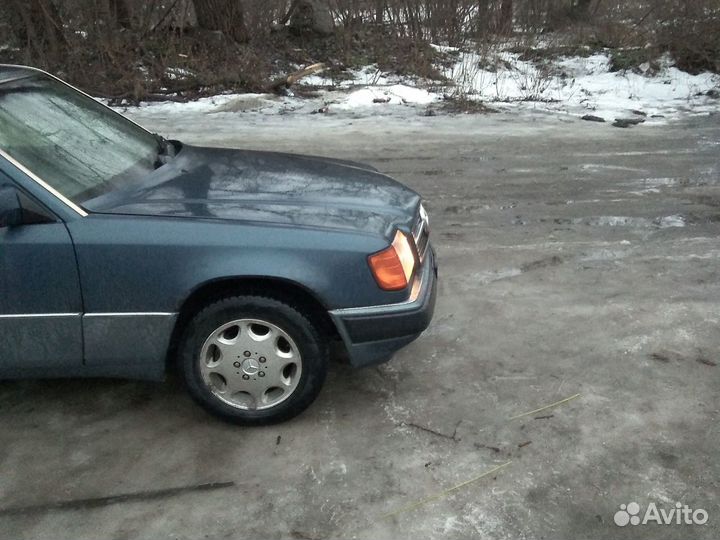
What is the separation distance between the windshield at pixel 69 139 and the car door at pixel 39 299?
25 centimetres

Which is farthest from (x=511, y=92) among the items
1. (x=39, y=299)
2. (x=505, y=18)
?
(x=39, y=299)

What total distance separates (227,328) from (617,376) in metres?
2.21

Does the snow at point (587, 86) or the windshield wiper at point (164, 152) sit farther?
the snow at point (587, 86)

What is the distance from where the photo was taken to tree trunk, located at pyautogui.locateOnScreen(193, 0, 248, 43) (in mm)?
15734

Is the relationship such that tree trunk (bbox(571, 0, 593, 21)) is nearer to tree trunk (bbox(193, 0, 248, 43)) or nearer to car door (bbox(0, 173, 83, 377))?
tree trunk (bbox(193, 0, 248, 43))

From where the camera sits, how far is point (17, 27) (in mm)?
A: 14367

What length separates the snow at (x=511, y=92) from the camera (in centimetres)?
1272

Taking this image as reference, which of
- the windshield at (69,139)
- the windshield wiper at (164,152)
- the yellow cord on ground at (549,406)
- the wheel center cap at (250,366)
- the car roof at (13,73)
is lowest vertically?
the yellow cord on ground at (549,406)

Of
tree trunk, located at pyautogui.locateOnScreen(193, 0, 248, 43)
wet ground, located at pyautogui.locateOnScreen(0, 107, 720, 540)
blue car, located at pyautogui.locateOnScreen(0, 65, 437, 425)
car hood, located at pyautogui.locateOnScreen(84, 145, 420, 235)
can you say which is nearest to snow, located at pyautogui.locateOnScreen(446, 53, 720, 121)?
tree trunk, located at pyautogui.locateOnScreen(193, 0, 248, 43)

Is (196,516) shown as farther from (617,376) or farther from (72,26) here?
(72,26)

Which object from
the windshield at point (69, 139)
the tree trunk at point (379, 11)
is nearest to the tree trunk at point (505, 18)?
the tree trunk at point (379, 11)

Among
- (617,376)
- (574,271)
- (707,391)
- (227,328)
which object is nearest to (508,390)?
(617,376)

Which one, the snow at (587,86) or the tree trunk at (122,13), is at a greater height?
the tree trunk at (122,13)
